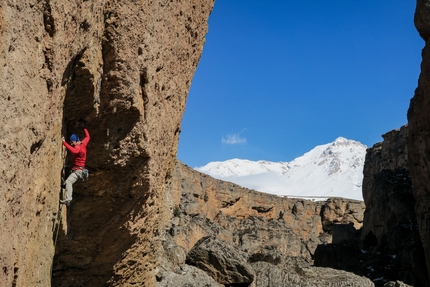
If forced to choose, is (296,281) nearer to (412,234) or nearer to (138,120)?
(138,120)

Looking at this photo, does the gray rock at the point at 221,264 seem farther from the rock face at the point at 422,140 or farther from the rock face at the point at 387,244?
the rock face at the point at 387,244

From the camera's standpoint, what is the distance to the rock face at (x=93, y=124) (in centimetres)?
436

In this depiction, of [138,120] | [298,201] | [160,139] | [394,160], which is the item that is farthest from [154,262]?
[298,201]

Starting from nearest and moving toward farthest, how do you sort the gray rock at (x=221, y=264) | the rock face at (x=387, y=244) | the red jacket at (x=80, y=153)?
the red jacket at (x=80, y=153), the gray rock at (x=221, y=264), the rock face at (x=387, y=244)

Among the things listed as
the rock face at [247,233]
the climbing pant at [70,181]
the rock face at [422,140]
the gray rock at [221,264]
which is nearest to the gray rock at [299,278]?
the rock face at [247,233]

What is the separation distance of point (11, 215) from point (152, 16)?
461 centimetres

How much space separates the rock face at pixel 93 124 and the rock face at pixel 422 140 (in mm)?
18415

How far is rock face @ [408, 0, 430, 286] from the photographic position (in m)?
25.0

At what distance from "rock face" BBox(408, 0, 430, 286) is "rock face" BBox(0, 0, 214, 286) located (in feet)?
60.4

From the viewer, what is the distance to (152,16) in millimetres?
7855

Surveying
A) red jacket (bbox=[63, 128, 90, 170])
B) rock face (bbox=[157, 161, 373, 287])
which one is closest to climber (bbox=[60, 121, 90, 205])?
red jacket (bbox=[63, 128, 90, 170])

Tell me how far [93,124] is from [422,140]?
22236mm

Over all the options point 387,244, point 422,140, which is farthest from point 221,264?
point 387,244

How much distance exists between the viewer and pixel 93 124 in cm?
749
